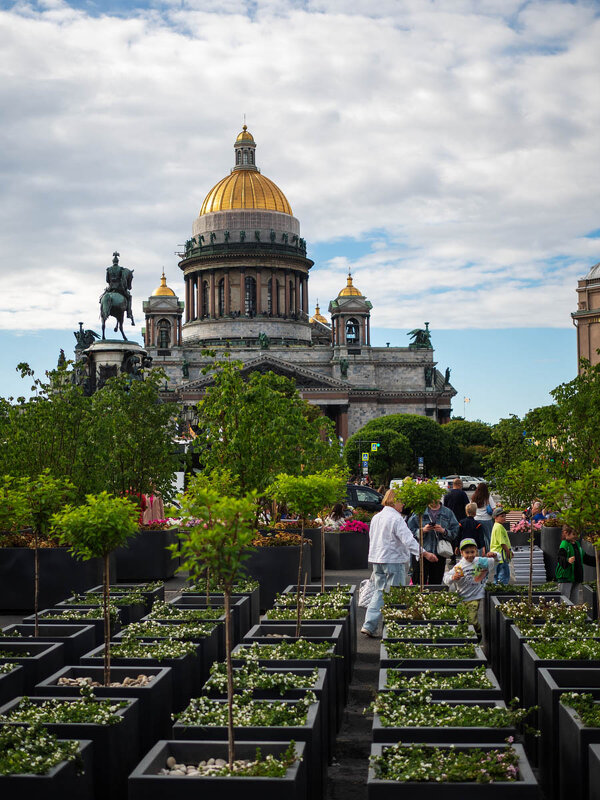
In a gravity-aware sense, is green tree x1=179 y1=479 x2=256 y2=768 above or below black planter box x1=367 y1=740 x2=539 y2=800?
above

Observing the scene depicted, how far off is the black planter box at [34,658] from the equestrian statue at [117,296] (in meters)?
24.7

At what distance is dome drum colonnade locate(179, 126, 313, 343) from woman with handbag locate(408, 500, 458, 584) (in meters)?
81.6

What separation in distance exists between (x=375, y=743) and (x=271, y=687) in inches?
55.2

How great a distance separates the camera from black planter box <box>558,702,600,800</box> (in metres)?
6.60

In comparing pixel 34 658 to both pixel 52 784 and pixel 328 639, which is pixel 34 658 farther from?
pixel 52 784

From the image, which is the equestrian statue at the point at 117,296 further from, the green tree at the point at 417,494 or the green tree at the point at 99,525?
the green tree at the point at 99,525

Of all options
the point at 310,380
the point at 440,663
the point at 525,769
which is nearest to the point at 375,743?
the point at 525,769

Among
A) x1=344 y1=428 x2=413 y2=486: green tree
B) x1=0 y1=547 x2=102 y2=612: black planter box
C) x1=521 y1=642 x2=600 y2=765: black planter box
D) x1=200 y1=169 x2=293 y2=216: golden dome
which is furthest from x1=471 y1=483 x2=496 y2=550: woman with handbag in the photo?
x1=200 y1=169 x2=293 y2=216: golden dome

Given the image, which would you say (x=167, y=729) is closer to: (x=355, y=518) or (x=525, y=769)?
(x=525, y=769)

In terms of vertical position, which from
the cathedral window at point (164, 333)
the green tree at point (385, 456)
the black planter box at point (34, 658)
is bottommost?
the black planter box at point (34, 658)

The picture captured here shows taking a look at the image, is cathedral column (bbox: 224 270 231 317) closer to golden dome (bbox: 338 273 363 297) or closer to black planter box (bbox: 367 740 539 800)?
golden dome (bbox: 338 273 363 297)

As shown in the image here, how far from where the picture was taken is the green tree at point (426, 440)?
75375 millimetres

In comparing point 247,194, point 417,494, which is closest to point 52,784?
point 417,494

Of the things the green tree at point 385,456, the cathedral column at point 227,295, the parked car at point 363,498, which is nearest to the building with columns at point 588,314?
the green tree at point 385,456
